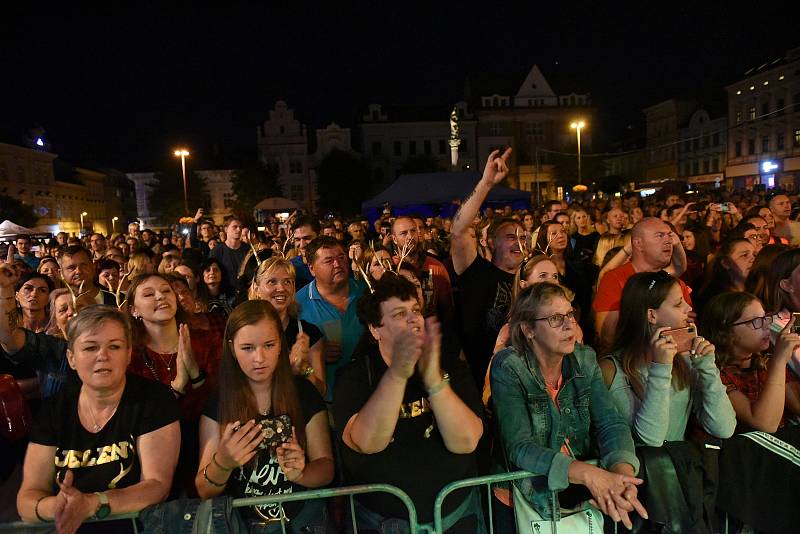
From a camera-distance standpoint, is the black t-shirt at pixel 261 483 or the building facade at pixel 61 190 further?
the building facade at pixel 61 190

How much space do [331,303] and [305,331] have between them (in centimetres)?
55

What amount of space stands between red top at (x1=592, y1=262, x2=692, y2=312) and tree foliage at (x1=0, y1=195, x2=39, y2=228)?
47783 millimetres

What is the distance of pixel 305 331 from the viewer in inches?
158

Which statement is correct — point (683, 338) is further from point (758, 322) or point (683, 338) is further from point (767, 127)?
point (767, 127)

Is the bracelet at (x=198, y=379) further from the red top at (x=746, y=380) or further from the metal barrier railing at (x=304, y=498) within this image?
the red top at (x=746, y=380)

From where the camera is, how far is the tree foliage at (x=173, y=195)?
60.4 m

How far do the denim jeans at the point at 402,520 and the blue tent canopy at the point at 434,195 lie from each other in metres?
17.4

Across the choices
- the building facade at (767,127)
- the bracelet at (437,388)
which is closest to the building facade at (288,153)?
the building facade at (767,127)

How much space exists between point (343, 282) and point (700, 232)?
17.3ft

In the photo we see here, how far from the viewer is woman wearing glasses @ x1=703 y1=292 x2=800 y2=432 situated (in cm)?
306

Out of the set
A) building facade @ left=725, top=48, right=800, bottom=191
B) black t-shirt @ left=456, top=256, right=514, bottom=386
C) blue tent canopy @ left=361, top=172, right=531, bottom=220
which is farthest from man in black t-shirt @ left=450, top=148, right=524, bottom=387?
building facade @ left=725, top=48, right=800, bottom=191

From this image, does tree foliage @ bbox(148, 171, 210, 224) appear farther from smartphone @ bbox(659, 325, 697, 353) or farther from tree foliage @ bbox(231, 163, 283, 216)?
smartphone @ bbox(659, 325, 697, 353)

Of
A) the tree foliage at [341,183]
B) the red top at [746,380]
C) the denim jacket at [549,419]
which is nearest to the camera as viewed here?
the denim jacket at [549,419]

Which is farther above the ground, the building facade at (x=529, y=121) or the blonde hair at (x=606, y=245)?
the building facade at (x=529, y=121)
